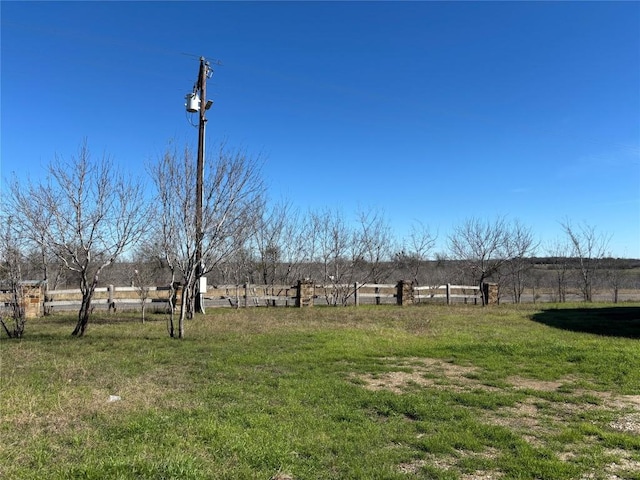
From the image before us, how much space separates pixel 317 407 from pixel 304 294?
44.6ft

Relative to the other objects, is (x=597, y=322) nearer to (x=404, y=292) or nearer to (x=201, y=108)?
(x=404, y=292)

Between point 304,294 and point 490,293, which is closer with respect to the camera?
point 304,294

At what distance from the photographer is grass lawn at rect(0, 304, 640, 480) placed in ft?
11.5

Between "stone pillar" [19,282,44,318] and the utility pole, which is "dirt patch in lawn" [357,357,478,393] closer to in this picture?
the utility pole

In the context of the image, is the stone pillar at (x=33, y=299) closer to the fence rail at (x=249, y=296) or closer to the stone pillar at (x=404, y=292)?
the fence rail at (x=249, y=296)

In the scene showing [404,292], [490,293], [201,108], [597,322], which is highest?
[201,108]

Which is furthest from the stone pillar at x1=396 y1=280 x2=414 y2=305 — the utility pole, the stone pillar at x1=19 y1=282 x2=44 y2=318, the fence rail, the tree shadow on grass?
the stone pillar at x1=19 y1=282 x2=44 y2=318

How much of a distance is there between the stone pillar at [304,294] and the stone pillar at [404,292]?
13.6 ft

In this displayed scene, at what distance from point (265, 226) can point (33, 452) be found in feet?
66.3

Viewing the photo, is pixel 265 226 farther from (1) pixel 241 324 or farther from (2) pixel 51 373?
(2) pixel 51 373

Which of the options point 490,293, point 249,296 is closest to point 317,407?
point 249,296

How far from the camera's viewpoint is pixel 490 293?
21.6 m

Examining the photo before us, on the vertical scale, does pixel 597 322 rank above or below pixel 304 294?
below

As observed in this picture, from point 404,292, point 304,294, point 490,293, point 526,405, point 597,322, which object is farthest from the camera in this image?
point 490,293
